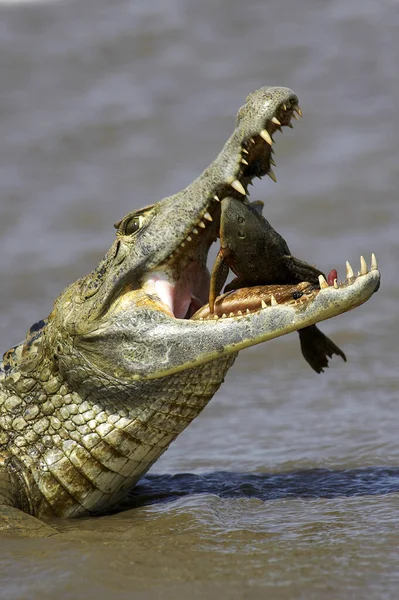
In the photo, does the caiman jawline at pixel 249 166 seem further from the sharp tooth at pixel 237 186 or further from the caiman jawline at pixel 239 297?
the caiman jawline at pixel 239 297

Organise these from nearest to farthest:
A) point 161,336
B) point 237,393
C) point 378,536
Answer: point 378,536
point 161,336
point 237,393

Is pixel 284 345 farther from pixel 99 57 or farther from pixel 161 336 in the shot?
pixel 99 57

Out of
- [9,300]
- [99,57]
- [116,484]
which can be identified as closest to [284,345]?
[9,300]

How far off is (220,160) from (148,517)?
163 cm

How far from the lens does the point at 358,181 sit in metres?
9.94

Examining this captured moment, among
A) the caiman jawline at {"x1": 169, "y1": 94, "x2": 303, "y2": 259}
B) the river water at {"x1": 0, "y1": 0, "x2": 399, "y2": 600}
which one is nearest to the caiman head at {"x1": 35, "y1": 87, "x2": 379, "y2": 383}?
the caiman jawline at {"x1": 169, "y1": 94, "x2": 303, "y2": 259}

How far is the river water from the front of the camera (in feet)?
11.2

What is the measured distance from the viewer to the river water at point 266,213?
3428 millimetres

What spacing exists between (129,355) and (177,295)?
0.40 metres

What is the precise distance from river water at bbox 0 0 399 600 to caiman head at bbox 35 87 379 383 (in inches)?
29.5

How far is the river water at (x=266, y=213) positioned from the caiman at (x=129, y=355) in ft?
0.82

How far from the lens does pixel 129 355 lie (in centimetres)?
411

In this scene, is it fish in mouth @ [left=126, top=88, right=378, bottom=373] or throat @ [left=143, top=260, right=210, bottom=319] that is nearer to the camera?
fish in mouth @ [left=126, top=88, right=378, bottom=373]

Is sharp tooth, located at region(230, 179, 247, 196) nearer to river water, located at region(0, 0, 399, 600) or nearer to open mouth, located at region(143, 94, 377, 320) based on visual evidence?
open mouth, located at region(143, 94, 377, 320)
